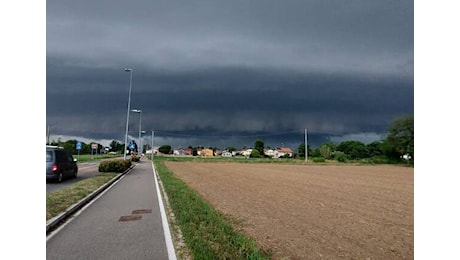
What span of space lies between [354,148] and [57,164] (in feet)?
386

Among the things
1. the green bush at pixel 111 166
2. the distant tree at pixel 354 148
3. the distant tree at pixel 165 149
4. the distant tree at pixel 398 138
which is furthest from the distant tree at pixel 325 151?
the green bush at pixel 111 166

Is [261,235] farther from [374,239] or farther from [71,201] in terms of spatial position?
[71,201]

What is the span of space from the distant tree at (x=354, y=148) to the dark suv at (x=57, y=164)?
105m

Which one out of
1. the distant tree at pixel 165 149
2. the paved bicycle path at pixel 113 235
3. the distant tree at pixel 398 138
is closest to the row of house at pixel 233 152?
the distant tree at pixel 165 149

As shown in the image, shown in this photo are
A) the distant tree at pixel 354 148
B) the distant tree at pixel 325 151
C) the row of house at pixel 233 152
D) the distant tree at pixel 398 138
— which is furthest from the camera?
the row of house at pixel 233 152

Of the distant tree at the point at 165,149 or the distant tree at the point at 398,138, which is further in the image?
the distant tree at the point at 165,149

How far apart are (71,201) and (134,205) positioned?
5.88 feet

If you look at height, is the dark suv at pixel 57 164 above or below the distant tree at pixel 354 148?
above

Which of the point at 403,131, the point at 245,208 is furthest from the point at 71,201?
the point at 403,131

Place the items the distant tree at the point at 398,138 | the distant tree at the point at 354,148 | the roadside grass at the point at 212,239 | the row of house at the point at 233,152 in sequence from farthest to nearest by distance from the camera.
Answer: the row of house at the point at 233,152, the distant tree at the point at 354,148, the distant tree at the point at 398,138, the roadside grass at the point at 212,239

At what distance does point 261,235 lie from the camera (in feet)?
24.0

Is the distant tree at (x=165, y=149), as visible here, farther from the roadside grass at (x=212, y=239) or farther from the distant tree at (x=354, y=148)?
the roadside grass at (x=212, y=239)

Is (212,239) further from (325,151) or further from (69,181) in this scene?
(325,151)

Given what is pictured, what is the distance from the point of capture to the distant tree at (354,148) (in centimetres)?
11519
